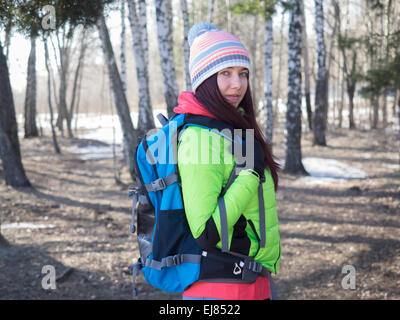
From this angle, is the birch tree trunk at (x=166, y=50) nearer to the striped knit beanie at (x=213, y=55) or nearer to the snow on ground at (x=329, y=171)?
the snow on ground at (x=329, y=171)

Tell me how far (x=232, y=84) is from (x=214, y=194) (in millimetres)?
624

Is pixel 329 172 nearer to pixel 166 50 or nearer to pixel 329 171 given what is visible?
pixel 329 171

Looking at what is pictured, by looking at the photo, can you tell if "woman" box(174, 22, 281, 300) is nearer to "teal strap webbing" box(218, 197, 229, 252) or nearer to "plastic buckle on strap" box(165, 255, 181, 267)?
"teal strap webbing" box(218, 197, 229, 252)

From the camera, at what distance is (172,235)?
183cm

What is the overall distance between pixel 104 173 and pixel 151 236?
12413mm

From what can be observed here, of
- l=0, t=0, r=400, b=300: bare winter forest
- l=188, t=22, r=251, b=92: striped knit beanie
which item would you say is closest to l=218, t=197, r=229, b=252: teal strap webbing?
l=188, t=22, r=251, b=92: striped knit beanie

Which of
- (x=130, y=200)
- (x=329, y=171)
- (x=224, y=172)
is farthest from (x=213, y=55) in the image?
(x=329, y=171)

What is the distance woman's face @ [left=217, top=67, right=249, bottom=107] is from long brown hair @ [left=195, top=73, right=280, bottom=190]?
0.10 feet

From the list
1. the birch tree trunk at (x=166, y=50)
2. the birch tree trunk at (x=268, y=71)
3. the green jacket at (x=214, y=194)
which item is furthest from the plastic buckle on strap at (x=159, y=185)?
the birch tree trunk at (x=268, y=71)

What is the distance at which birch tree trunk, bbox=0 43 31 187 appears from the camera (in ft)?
30.9

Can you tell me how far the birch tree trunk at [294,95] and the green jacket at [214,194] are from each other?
9.81 m

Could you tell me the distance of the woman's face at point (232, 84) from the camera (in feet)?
6.49

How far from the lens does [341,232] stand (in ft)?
21.9
